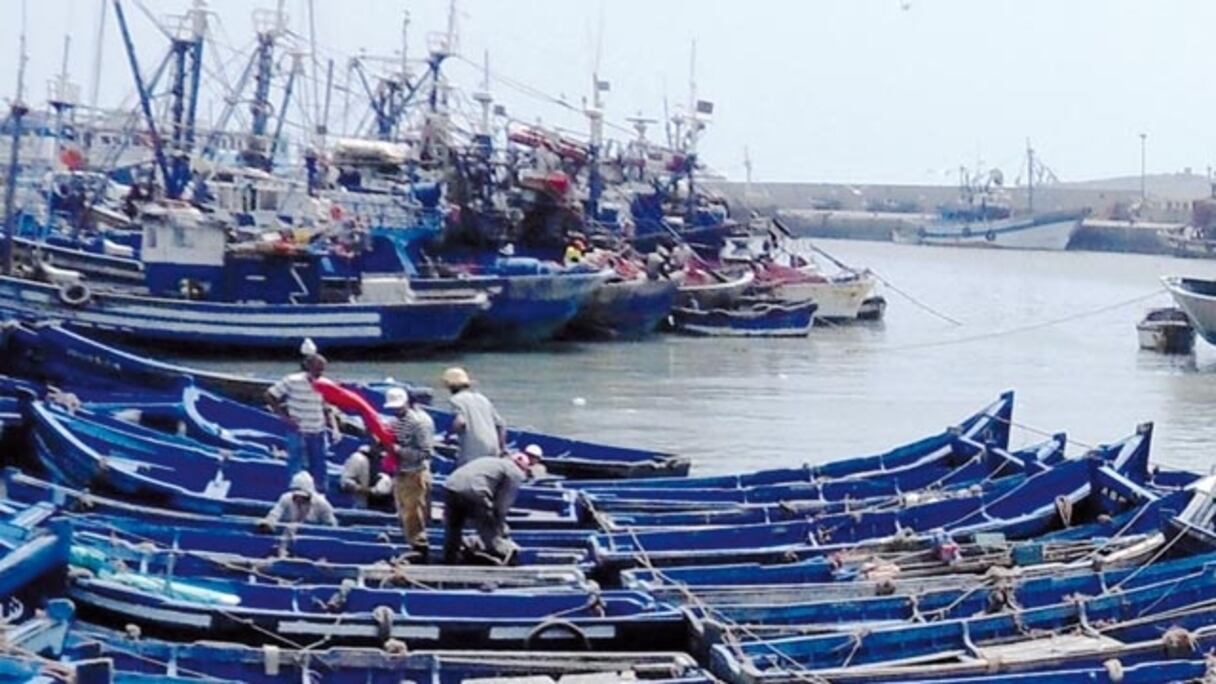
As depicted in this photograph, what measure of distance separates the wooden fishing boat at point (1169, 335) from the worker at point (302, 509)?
117ft

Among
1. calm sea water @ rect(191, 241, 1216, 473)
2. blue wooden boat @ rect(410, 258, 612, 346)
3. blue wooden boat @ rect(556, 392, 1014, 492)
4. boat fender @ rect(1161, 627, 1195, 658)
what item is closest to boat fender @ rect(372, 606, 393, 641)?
boat fender @ rect(1161, 627, 1195, 658)

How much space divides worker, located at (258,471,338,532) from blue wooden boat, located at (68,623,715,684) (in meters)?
3.00

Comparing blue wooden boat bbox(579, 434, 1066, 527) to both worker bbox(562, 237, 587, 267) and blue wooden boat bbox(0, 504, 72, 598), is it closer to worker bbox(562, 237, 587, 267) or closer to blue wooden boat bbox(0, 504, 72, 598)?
blue wooden boat bbox(0, 504, 72, 598)

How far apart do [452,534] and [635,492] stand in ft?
12.8

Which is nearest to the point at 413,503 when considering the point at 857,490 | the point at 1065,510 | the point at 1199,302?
the point at 857,490

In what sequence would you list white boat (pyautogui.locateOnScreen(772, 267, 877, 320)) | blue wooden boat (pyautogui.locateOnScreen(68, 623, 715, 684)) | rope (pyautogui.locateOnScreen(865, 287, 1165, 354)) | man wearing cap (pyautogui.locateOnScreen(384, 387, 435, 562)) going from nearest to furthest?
blue wooden boat (pyautogui.locateOnScreen(68, 623, 715, 684)) → man wearing cap (pyautogui.locateOnScreen(384, 387, 435, 562)) → rope (pyautogui.locateOnScreen(865, 287, 1165, 354)) → white boat (pyautogui.locateOnScreen(772, 267, 877, 320))

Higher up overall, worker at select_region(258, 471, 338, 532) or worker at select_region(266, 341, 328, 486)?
worker at select_region(266, 341, 328, 486)

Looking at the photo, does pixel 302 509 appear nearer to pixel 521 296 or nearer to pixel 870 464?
pixel 870 464

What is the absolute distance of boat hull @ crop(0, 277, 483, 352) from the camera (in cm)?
3244

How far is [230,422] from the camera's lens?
60.2 ft

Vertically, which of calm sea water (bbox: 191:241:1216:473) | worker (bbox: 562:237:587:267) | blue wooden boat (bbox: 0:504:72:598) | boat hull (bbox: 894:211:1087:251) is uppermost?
boat hull (bbox: 894:211:1087:251)

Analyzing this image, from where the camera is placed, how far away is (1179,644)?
10.7m

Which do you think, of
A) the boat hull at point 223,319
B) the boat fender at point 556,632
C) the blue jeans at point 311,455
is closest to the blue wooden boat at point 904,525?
the boat fender at point 556,632

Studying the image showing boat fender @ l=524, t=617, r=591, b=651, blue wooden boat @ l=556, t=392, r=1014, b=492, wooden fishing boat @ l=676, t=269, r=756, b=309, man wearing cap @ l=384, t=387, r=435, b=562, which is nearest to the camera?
boat fender @ l=524, t=617, r=591, b=651
